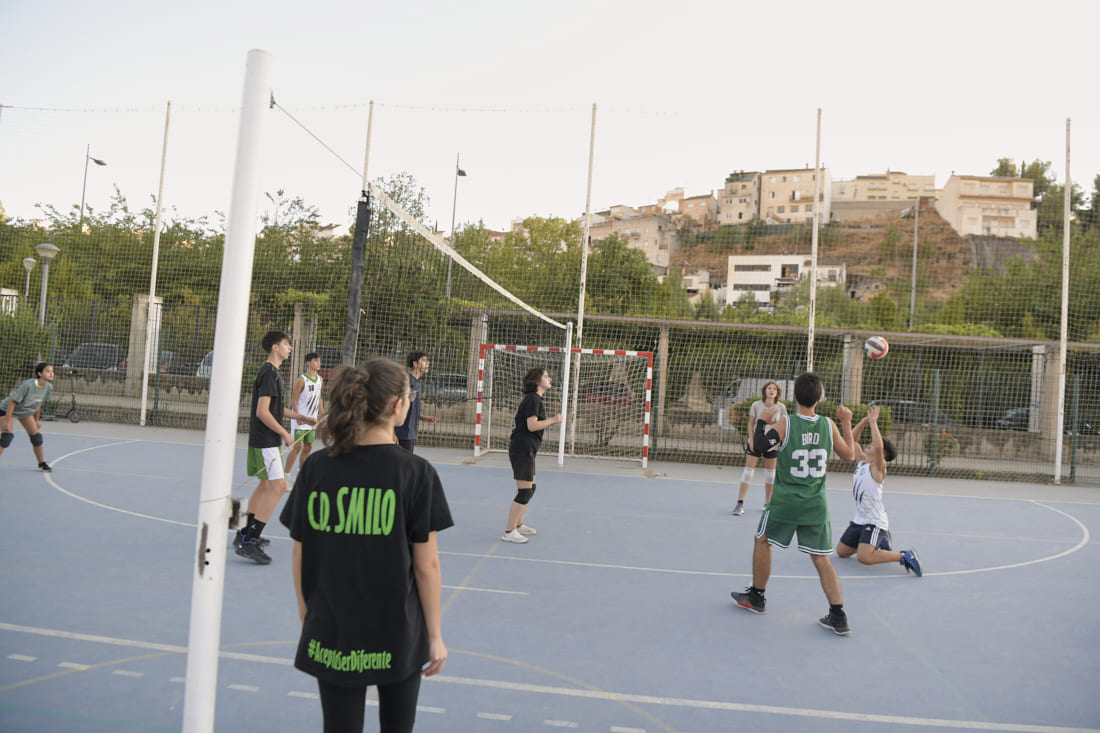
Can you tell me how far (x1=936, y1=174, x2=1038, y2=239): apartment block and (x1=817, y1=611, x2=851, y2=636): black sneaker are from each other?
7901 centimetres

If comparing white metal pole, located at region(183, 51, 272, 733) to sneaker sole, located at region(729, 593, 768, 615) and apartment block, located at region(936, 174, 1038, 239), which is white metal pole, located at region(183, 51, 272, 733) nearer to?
sneaker sole, located at region(729, 593, 768, 615)

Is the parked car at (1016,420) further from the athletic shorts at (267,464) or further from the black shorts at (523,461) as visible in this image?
the athletic shorts at (267,464)

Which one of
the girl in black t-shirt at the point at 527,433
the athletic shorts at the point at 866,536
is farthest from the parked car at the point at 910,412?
the girl in black t-shirt at the point at 527,433

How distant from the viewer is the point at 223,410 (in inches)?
95.4

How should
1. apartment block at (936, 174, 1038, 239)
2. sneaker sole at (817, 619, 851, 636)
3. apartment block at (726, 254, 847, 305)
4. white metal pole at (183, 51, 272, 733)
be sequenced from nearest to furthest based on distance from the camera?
white metal pole at (183, 51, 272, 733), sneaker sole at (817, 619, 851, 636), apartment block at (726, 254, 847, 305), apartment block at (936, 174, 1038, 239)

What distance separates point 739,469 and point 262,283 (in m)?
18.2

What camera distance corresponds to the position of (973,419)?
1719 centimetres

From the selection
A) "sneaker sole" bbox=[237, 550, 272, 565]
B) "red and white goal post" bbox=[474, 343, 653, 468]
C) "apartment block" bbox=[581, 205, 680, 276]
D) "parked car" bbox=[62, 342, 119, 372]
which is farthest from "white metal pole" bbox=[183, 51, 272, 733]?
"apartment block" bbox=[581, 205, 680, 276]

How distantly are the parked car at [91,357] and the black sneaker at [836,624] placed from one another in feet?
57.6

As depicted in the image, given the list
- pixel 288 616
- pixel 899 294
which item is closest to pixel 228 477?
pixel 288 616

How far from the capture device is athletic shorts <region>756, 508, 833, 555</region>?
15.4 feet

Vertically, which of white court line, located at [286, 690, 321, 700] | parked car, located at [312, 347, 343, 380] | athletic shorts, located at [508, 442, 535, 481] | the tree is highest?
the tree

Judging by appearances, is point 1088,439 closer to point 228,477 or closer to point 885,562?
point 885,562

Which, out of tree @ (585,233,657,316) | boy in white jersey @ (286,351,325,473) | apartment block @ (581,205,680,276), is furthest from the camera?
apartment block @ (581,205,680,276)
